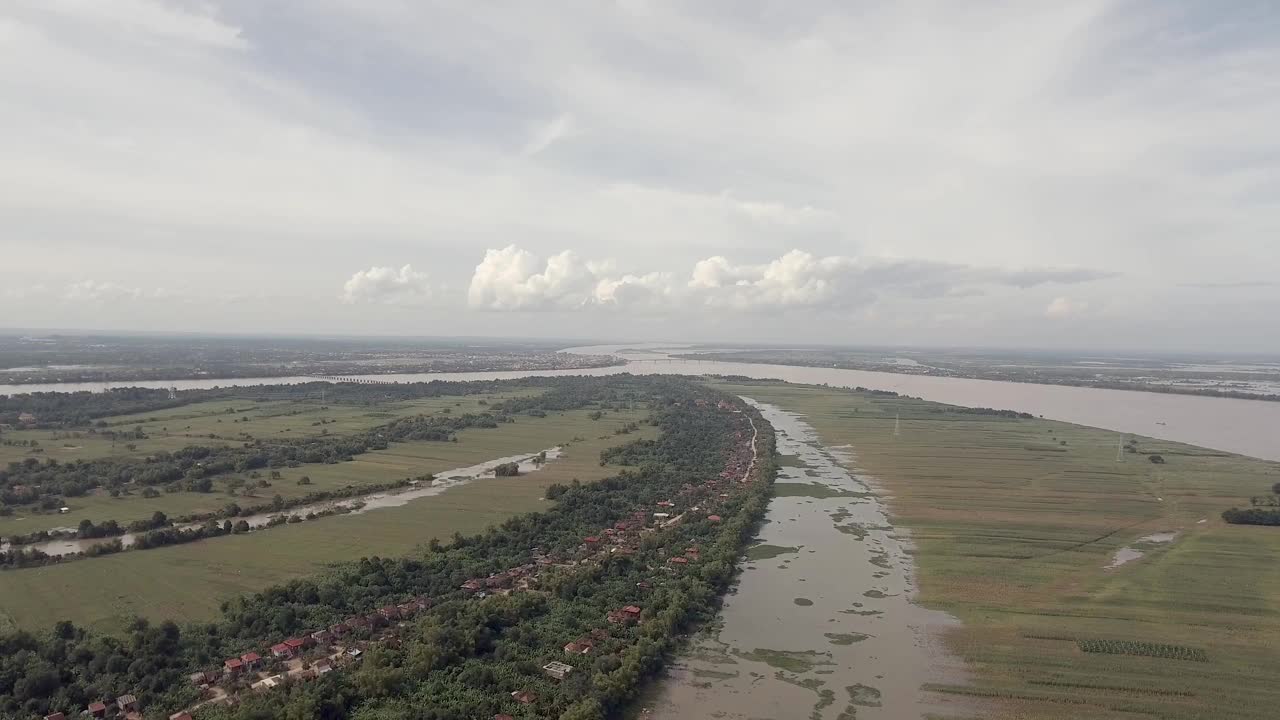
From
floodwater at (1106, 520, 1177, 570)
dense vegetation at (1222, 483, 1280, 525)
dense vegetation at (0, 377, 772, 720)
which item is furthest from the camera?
dense vegetation at (1222, 483, 1280, 525)

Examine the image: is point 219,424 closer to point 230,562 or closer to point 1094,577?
point 230,562

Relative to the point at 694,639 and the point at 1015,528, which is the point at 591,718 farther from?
the point at 1015,528

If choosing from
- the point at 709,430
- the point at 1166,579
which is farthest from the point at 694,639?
the point at 709,430

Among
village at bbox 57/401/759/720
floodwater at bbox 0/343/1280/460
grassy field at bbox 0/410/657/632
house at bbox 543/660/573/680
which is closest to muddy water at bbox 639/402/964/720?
house at bbox 543/660/573/680

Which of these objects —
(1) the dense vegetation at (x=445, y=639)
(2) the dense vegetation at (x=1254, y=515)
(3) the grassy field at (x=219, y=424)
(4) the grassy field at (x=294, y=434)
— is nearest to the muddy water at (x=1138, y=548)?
(2) the dense vegetation at (x=1254, y=515)

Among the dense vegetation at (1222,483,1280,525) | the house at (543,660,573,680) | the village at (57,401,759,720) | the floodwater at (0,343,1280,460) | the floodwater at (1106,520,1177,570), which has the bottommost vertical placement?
the house at (543,660,573,680)

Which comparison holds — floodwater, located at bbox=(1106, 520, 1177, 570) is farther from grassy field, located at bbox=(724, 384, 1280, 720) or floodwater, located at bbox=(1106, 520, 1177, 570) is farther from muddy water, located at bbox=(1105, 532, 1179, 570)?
grassy field, located at bbox=(724, 384, 1280, 720)

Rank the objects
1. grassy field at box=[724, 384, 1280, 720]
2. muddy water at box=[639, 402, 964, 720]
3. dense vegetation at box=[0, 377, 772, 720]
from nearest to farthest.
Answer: dense vegetation at box=[0, 377, 772, 720]
muddy water at box=[639, 402, 964, 720]
grassy field at box=[724, 384, 1280, 720]

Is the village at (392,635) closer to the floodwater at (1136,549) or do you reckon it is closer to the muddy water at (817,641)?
the muddy water at (817,641)
